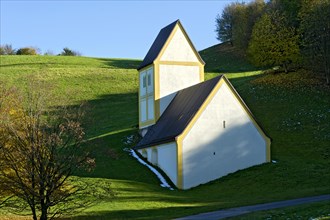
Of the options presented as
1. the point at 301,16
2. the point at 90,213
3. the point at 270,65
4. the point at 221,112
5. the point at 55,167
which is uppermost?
the point at 301,16

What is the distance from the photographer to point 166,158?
3656 cm

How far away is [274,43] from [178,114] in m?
26.3

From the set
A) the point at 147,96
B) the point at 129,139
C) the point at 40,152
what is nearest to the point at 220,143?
the point at 147,96

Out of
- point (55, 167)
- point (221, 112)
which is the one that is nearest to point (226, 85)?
point (221, 112)

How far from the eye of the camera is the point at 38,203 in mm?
19547

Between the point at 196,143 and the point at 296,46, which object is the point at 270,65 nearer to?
the point at 296,46

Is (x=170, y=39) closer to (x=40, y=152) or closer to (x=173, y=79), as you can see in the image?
(x=173, y=79)

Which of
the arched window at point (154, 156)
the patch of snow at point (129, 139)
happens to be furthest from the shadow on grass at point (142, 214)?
the patch of snow at point (129, 139)

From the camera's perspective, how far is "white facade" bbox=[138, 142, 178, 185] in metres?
35.1

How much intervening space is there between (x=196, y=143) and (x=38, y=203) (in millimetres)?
16879

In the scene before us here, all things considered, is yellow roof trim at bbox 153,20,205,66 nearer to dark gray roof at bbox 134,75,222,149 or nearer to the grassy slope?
dark gray roof at bbox 134,75,222,149

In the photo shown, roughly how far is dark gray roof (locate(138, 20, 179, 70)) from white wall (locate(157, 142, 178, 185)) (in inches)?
392

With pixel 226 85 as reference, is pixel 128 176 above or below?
below

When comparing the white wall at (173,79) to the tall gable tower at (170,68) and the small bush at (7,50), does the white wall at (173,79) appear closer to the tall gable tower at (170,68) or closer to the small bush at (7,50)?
the tall gable tower at (170,68)
